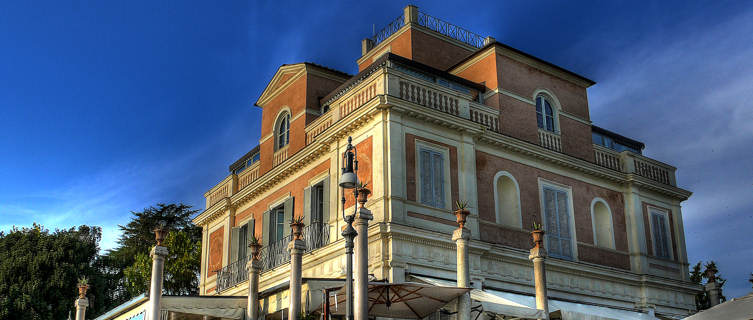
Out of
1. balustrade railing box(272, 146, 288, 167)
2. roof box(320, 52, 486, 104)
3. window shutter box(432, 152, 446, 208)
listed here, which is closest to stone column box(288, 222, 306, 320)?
window shutter box(432, 152, 446, 208)

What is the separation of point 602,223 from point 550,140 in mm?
3275

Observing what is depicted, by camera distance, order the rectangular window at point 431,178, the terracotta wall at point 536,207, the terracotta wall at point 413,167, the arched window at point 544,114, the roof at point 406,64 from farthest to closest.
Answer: the arched window at point 544,114 < the roof at point 406,64 < the terracotta wall at point 536,207 < the rectangular window at point 431,178 < the terracotta wall at point 413,167

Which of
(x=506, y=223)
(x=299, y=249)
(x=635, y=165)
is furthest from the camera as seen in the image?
(x=635, y=165)

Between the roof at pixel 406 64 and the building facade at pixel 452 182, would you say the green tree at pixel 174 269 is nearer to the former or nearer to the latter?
the building facade at pixel 452 182

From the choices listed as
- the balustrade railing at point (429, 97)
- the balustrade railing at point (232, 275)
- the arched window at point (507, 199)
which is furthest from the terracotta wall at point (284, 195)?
the arched window at point (507, 199)

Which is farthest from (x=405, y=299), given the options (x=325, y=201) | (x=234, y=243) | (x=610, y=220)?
(x=234, y=243)

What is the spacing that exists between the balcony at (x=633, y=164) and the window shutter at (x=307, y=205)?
9.25 meters

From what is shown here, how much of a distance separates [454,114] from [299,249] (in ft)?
21.1

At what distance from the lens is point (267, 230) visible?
2327 cm

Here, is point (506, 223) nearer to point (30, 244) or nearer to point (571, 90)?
point (571, 90)

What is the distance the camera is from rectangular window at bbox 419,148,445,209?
18797mm

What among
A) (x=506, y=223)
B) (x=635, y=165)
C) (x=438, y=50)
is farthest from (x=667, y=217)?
(x=438, y=50)

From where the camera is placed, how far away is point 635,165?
2461cm

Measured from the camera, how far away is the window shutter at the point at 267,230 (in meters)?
23.2
